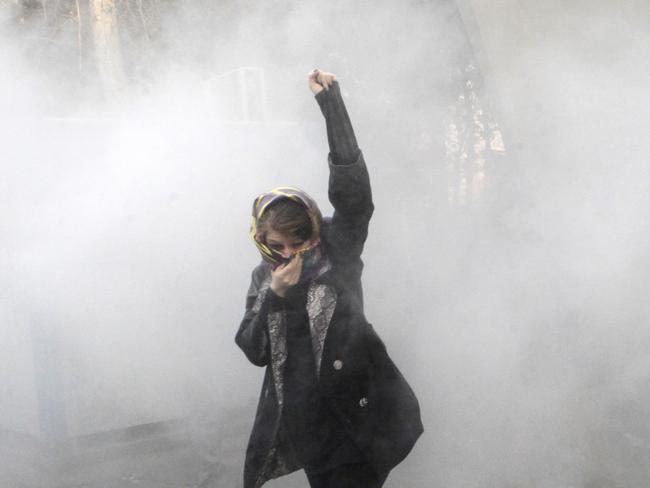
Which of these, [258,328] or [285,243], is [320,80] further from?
[258,328]

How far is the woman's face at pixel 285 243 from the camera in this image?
181 cm

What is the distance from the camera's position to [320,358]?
180cm

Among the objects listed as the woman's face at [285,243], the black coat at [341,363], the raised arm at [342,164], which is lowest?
the black coat at [341,363]


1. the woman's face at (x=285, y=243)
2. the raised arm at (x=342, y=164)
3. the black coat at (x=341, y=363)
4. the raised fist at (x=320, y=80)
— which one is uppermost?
the raised fist at (x=320, y=80)

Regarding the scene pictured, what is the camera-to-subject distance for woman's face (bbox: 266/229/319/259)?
1808 mm

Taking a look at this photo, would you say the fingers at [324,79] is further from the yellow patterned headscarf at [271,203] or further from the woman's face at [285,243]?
the woman's face at [285,243]

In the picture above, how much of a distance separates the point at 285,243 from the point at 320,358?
0.35 metres

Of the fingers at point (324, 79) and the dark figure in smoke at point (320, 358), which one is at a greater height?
the fingers at point (324, 79)

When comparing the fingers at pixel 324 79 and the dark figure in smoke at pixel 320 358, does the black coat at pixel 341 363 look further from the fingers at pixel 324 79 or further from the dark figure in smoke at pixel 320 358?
the fingers at pixel 324 79

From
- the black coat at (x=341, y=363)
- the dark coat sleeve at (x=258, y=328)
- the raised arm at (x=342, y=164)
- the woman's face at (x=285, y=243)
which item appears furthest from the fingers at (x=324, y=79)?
the dark coat sleeve at (x=258, y=328)

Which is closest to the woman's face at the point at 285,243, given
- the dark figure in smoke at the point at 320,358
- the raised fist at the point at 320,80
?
→ the dark figure in smoke at the point at 320,358

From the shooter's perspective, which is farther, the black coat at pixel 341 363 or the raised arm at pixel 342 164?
the black coat at pixel 341 363

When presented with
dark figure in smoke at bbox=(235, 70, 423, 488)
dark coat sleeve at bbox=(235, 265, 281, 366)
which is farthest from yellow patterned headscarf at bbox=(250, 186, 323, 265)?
dark coat sleeve at bbox=(235, 265, 281, 366)

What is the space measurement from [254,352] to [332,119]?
718 millimetres
